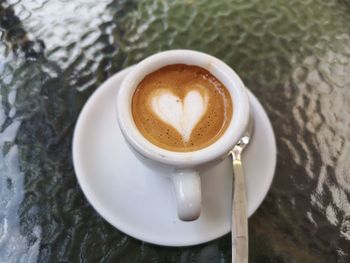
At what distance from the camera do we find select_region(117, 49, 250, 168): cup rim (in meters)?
0.60

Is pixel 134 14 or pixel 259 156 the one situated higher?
pixel 134 14

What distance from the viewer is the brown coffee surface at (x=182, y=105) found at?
664 millimetres

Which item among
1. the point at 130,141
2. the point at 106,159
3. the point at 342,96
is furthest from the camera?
the point at 342,96

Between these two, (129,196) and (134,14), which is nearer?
(129,196)

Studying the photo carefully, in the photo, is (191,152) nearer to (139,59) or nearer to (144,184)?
(144,184)

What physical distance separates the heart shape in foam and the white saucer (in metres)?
0.10

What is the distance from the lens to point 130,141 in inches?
24.4

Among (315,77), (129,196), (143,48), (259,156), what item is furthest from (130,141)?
(315,77)

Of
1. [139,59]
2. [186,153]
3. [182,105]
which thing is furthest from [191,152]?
[139,59]

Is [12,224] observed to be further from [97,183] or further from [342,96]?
[342,96]

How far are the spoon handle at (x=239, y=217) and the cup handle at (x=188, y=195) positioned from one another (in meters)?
0.10

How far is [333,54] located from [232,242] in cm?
52

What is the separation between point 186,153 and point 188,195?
2.6 inches

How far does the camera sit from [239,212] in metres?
0.67
